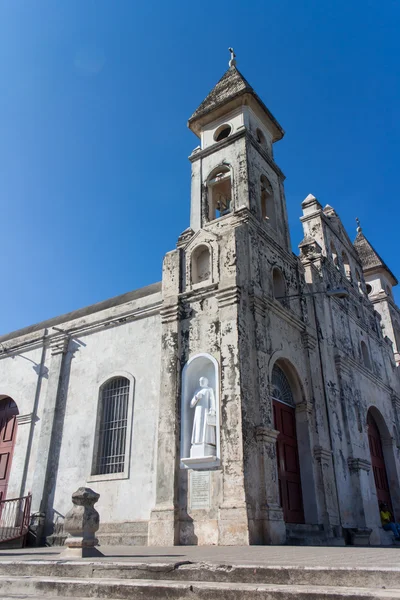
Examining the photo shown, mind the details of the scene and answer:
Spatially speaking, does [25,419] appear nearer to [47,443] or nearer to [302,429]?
[47,443]

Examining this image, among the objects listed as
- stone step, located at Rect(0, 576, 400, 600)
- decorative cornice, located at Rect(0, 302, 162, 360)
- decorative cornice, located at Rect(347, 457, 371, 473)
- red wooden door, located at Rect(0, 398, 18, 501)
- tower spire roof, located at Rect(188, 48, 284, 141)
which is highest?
tower spire roof, located at Rect(188, 48, 284, 141)

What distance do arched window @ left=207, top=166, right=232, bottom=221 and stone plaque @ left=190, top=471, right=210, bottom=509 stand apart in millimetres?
8386

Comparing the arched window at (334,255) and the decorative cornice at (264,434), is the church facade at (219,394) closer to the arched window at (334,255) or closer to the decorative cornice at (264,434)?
the decorative cornice at (264,434)

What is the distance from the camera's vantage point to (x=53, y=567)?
5293mm

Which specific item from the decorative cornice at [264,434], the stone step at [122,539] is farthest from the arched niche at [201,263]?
the stone step at [122,539]

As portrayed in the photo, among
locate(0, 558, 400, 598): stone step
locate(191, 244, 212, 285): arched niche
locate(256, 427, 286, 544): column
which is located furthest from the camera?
locate(191, 244, 212, 285): arched niche

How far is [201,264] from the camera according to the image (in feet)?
47.2

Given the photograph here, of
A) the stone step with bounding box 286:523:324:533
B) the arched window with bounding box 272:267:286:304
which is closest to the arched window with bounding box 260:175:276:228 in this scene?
the arched window with bounding box 272:267:286:304

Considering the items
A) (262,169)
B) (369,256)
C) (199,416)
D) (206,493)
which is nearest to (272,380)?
(199,416)

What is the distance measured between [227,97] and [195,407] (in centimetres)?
1140

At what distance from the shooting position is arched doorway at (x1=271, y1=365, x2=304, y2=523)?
491 inches

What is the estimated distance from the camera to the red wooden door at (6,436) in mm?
15562

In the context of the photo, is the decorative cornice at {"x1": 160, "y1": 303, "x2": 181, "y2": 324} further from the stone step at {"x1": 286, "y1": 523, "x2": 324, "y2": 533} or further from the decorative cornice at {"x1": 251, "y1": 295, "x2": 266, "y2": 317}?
the stone step at {"x1": 286, "y1": 523, "x2": 324, "y2": 533}

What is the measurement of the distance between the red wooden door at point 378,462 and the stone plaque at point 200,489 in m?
9.04
